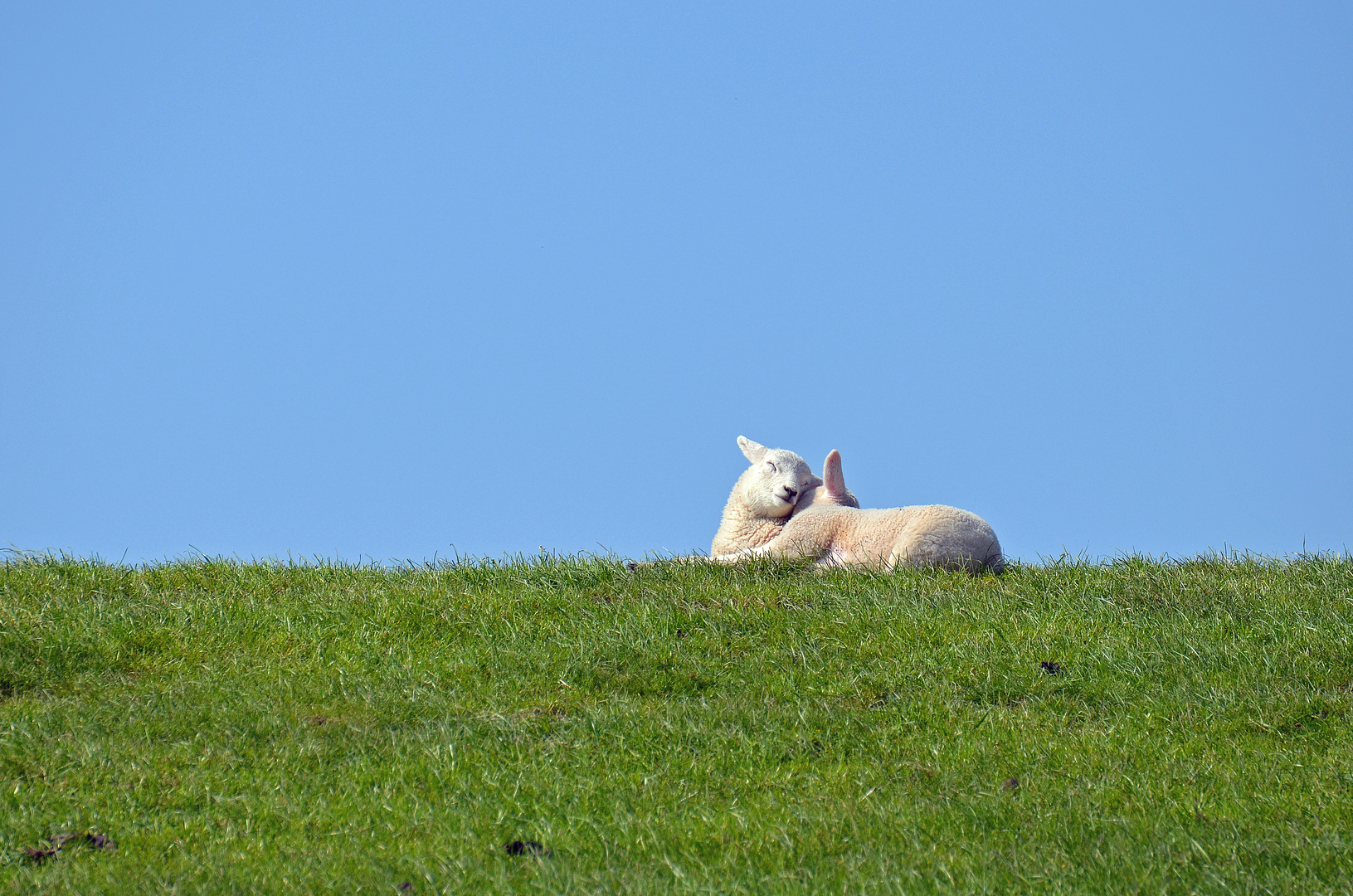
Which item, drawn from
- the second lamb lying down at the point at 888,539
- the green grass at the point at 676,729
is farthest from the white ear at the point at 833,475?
the green grass at the point at 676,729

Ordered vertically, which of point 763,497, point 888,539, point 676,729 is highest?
point 763,497

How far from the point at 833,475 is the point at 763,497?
661 mm

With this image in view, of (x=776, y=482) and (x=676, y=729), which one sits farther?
(x=776, y=482)

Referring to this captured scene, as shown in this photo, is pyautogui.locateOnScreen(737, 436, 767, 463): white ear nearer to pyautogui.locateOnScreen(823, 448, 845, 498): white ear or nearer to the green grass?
pyautogui.locateOnScreen(823, 448, 845, 498): white ear

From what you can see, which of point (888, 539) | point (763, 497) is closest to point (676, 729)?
point (888, 539)

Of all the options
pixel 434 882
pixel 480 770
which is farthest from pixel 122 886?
pixel 480 770

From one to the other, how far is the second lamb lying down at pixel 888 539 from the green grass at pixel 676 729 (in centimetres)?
38

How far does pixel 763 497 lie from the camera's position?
36.0ft

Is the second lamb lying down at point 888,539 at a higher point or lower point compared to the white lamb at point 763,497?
lower

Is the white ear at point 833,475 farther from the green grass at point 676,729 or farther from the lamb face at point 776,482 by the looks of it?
the green grass at point 676,729

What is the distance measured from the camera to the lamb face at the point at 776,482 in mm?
10914

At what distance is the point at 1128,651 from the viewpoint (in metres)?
7.94

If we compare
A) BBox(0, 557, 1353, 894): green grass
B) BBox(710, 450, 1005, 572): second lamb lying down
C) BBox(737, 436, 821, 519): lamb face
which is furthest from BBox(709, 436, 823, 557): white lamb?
BBox(0, 557, 1353, 894): green grass

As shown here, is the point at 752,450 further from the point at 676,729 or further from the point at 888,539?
the point at 676,729
